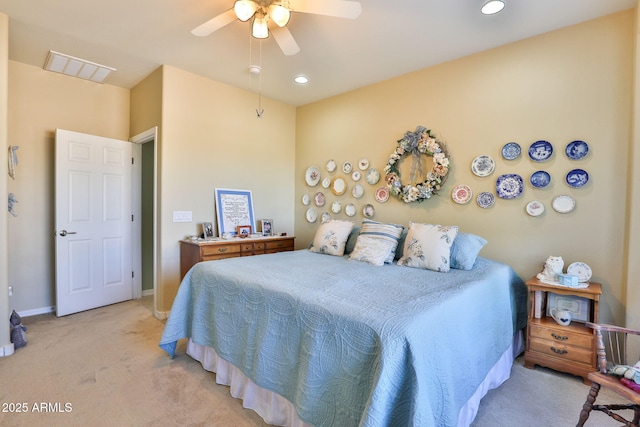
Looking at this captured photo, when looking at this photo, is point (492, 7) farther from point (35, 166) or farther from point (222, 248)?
point (35, 166)

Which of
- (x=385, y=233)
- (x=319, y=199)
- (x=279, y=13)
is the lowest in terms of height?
(x=385, y=233)

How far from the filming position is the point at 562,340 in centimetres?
229

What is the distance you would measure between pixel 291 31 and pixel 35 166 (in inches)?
126

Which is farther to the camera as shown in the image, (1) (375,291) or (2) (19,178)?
(2) (19,178)

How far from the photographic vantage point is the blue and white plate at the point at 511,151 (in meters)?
2.73

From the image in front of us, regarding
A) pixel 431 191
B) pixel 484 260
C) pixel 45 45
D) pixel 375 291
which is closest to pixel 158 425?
pixel 375 291

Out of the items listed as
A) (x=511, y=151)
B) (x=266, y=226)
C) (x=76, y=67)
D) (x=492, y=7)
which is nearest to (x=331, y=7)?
(x=492, y=7)

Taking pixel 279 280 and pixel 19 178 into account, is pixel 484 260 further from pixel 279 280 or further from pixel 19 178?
pixel 19 178

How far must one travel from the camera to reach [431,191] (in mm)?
3180

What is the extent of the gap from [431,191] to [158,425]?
292cm

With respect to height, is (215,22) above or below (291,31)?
below

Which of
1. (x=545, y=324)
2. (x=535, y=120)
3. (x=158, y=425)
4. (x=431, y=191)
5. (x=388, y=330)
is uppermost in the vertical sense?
(x=535, y=120)

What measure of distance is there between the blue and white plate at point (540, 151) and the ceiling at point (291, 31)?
3.10 feet

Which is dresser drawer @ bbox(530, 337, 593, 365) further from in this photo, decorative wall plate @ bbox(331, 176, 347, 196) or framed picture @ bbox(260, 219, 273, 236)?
framed picture @ bbox(260, 219, 273, 236)
